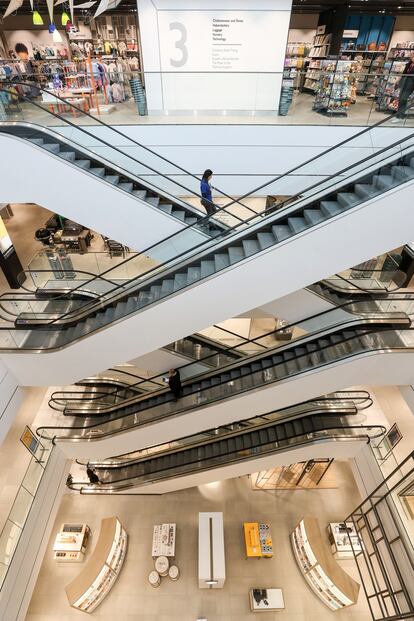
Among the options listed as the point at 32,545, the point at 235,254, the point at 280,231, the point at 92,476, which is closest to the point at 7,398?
the point at 32,545

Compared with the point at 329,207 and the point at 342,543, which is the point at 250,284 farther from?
the point at 342,543

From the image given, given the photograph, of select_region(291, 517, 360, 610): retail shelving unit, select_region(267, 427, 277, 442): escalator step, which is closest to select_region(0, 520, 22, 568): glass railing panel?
select_region(267, 427, 277, 442): escalator step

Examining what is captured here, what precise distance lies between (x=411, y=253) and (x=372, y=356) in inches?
171

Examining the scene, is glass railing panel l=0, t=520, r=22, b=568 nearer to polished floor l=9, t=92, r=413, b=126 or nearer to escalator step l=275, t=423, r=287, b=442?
escalator step l=275, t=423, r=287, b=442

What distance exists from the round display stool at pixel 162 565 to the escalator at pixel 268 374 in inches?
110

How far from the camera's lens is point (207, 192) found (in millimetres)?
6055

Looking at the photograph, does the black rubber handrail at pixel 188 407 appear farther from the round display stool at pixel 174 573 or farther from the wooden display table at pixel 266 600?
the wooden display table at pixel 266 600

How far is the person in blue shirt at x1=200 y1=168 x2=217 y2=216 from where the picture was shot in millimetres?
5926

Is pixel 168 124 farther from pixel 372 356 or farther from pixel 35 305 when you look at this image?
pixel 372 356

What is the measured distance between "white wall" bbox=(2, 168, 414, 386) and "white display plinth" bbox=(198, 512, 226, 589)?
4.86 metres

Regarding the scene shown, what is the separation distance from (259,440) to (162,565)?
3666 mm

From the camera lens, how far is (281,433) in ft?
25.5

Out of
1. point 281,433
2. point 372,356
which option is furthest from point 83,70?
point 281,433

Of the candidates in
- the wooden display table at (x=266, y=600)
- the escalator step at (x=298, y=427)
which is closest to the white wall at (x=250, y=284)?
the escalator step at (x=298, y=427)
